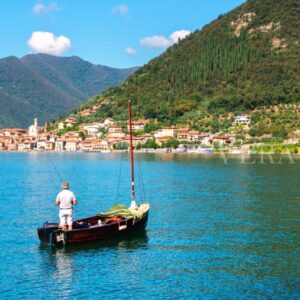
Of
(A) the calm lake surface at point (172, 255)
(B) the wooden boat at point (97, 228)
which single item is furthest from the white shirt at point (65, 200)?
(A) the calm lake surface at point (172, 255)

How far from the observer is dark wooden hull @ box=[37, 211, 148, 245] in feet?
90.9

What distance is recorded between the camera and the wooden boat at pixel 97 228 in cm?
2778

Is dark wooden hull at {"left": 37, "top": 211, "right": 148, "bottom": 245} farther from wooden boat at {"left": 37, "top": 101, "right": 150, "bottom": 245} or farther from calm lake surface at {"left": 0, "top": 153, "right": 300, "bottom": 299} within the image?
calm lake surface at {"left": 0, "top": 153, "right": 300, "bottom": 299}

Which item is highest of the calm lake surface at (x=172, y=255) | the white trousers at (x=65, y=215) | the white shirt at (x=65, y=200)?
the white shirt at (x=65, y=200)

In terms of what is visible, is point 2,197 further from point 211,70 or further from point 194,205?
point 211,70

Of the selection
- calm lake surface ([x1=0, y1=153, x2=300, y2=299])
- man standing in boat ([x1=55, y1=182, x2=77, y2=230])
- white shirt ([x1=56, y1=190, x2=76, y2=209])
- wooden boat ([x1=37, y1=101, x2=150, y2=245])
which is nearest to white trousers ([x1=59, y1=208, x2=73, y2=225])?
man standing in boat ([x1=55, y1=182, x2=77, y2=230])

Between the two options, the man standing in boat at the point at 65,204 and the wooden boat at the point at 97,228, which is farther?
the wooden boat at the point at 97,228

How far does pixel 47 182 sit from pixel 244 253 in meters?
45.8

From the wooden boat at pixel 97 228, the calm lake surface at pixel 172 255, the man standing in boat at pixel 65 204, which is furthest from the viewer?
the wooden boat at pixel 97 228

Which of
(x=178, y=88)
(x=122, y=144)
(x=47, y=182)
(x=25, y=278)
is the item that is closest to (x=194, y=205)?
(x=25, y=278)

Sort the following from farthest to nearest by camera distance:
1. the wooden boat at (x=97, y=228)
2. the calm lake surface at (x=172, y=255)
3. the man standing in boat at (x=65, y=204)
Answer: the wooden boat at (x=97, y=228), the man standing in boat at (x=65, y=204), the calm lake surface at (x=172, y=255)

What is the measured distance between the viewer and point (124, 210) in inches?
1288

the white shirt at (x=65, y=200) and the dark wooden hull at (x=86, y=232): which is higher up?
the white shirt at (x=65, y=200)

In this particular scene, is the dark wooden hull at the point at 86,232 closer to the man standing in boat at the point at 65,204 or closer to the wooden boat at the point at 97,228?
the wooden boat at the point at 97,228
